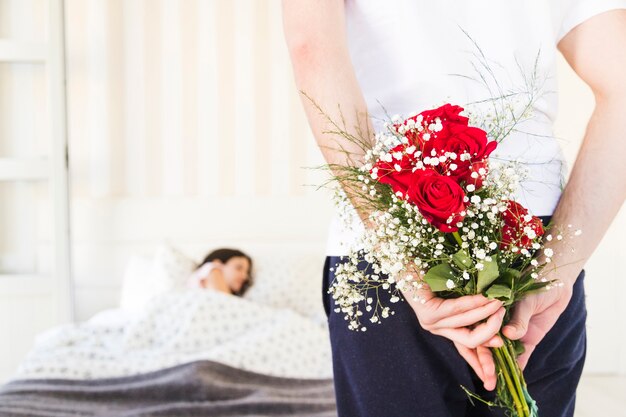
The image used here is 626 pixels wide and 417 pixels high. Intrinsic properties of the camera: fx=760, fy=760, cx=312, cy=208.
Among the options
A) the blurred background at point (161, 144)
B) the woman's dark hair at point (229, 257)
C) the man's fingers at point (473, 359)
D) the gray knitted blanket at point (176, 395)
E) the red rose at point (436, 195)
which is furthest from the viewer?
the blurred background at point (161, 144)

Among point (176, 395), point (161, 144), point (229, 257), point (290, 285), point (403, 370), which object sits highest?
point (161, 144)

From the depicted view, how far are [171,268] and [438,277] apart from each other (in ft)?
9.75

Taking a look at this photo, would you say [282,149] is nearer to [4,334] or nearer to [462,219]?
[4,334]

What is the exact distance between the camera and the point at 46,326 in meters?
4.02

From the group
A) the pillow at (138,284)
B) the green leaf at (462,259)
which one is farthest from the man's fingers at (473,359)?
the pillow at (138,284)

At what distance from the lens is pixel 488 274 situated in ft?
2.93

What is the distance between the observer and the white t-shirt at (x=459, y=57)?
1043 millimetres

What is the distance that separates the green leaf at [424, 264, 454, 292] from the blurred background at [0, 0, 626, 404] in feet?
10.4

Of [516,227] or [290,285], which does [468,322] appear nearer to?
[516,227]

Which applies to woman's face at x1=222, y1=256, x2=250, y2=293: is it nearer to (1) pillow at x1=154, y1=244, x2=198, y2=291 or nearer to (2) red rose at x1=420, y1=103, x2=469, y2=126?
(1) pillow at x1=154, y1=244, x2=198, y2=291

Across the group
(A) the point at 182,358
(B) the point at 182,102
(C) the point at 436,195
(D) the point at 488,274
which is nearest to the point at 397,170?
(C) the point at 436,195

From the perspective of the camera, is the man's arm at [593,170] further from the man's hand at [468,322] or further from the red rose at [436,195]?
the red rose at [436,195]

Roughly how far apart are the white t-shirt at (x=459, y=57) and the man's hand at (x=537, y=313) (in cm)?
13

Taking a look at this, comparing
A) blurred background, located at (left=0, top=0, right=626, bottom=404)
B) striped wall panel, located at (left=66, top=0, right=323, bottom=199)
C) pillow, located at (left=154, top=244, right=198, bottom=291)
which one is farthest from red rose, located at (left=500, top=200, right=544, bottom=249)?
striped wall panel, located at (left=66, top=0, right=323, bottom=199)
